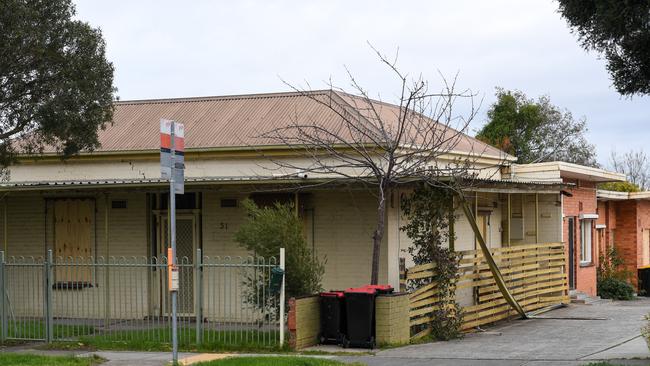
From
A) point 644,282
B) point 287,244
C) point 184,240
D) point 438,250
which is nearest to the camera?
point 287,244

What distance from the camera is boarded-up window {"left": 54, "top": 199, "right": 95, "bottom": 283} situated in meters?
21.1

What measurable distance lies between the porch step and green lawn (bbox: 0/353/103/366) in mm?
14537

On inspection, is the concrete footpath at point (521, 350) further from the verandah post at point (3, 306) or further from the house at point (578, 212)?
the house at point (578, 212)

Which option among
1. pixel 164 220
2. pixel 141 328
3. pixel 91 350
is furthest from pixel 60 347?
pixel 164 220

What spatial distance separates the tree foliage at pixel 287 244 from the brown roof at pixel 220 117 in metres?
4.84

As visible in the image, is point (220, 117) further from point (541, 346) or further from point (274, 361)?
point (274, 361)

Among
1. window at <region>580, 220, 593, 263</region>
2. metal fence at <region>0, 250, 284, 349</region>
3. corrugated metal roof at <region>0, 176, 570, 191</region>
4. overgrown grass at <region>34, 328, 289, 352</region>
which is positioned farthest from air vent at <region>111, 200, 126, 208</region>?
window at <region>580, 220, 593, 263</region>

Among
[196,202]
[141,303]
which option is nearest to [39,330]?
[141,303]

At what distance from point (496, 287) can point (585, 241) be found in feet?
30.8

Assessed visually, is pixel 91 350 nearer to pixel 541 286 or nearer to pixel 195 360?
pixel 195 360

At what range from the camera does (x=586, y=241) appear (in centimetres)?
2841

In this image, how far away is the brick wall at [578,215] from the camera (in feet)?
86.6

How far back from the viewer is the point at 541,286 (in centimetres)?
2234

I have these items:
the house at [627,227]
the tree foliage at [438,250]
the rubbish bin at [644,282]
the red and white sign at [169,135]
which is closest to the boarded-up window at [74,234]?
the tree foliage at [438,250]
